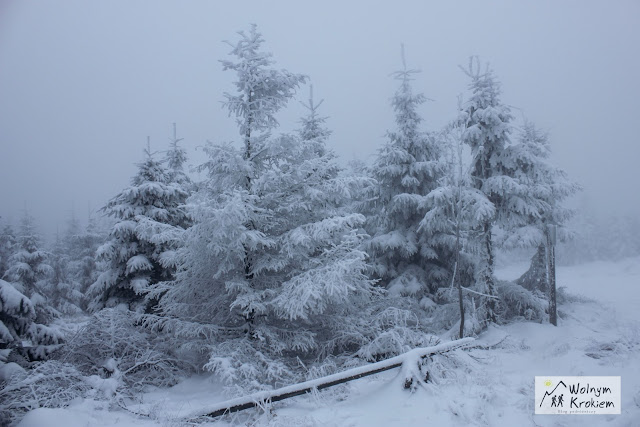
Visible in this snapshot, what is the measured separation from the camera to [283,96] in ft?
31.5

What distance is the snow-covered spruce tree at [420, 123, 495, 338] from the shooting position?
1223 cm

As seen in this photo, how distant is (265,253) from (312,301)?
78.7 inches

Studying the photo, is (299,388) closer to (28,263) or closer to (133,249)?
(133,249)

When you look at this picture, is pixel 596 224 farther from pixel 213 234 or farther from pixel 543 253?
pixel 213 234

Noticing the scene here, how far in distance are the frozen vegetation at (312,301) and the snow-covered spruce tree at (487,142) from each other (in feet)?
0.25

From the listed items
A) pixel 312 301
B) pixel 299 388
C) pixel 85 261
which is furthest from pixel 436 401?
pixel 85 261

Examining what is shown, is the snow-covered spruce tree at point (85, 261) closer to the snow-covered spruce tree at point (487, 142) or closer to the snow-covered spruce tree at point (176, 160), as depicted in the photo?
the snow-covered spruce tree at point (176, 160)

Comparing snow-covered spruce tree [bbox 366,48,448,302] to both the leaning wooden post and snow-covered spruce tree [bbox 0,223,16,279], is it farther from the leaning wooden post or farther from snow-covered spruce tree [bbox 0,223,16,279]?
snow-covered spruce tree [bbox 0,223,16,279]

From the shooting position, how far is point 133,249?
13.7 m

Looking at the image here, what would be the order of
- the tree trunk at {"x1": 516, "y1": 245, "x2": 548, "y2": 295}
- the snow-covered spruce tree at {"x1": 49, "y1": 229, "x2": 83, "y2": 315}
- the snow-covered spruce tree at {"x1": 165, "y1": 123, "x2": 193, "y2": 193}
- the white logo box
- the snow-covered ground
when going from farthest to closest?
the snow-covered spruce tree at {"x1": 49, "y1": 229, "x2": 83, "y2": 315}, the snow-covered spruce tree at {"x1": 165, "y1": 123, "x2": 193, "y2": 193}, the tree trunk at {"x1": 516, "y1": 245, "x2": 548, "y2": 295}, the white logo box, the snow-covered ground

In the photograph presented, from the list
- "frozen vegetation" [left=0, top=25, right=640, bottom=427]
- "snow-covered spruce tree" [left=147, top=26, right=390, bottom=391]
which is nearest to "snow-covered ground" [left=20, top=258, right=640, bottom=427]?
"frozen vegetation" [left=0, top=25, right=640, bottom=427]

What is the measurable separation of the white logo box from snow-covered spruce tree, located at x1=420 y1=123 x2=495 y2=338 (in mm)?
5590

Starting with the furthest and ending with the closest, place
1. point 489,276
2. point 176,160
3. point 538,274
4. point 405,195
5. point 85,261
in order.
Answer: point 85,261
point 176,160
point 538,274
point 405,195
point 489,276

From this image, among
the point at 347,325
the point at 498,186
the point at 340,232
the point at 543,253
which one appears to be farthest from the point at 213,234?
the point at 543,253
